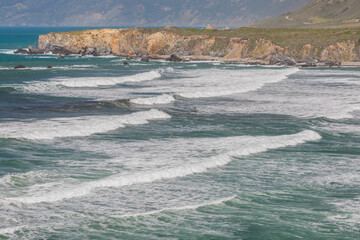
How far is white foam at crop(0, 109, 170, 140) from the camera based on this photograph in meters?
31.6

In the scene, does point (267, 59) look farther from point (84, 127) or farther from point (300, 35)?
point (84, 127)

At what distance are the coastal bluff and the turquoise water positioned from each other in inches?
1895

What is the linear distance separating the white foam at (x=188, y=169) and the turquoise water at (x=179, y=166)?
55 mm

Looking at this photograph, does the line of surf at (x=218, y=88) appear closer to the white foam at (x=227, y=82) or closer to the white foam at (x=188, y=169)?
the white foam at (x=227, y=82)

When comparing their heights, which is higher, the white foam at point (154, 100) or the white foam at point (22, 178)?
the white foam at point (154, 100)

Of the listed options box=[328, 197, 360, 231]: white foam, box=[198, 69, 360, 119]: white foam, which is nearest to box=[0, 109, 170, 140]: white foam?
box=[198, 69, 360, 119]: white foam

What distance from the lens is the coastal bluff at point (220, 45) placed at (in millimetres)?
98500

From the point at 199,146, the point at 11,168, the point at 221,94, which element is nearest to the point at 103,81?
the point at 221,94

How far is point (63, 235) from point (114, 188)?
505 cm

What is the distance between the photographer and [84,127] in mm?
33844

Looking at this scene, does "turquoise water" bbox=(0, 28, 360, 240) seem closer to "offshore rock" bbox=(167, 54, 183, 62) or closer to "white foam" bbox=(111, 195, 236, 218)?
"white foam" bbox=(111, 195, 236, 218)

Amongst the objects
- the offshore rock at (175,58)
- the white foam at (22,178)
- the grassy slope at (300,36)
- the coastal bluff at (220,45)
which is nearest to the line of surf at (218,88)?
the coastal bluff at (220,45)

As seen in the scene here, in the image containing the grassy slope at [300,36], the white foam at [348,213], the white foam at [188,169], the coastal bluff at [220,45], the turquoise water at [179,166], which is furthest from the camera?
the grassy slope at [300,36]

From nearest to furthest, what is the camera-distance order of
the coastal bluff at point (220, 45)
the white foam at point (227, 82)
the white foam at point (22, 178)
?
the white foam at point (22, 178), the white foam at point (227, 82), the coastal bluff at point (220, 45)
